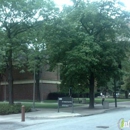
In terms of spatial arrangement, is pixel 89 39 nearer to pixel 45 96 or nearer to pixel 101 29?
pixel 101 29

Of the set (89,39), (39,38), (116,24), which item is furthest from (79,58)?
(116,24)

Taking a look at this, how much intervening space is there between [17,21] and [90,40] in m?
6.79

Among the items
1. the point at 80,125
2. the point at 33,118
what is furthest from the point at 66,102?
the point at 80,125

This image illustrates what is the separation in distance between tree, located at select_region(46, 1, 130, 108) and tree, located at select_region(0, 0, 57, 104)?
5.55 ft

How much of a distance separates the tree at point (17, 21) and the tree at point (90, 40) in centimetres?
169

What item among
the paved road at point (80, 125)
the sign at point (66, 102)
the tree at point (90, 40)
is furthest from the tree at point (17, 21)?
the paved road at point (80, 125)

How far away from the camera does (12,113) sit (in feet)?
79.9

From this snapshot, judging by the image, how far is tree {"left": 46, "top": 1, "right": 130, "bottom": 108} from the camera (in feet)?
87.0

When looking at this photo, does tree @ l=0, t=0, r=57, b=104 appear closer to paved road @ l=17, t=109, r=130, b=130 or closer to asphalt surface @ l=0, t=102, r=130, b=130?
asphalt surface @ l=0, t=102, r=130, b=130

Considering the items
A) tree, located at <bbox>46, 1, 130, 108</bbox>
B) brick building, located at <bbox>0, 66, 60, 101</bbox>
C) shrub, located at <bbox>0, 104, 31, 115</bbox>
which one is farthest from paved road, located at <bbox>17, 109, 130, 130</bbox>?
brick building, located at <bbox>0, 66, 60, 101</bbox>

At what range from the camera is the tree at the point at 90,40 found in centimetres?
2653

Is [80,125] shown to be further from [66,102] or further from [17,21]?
[17,21]

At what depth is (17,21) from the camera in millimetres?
25844

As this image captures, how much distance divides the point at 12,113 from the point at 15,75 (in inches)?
1242
